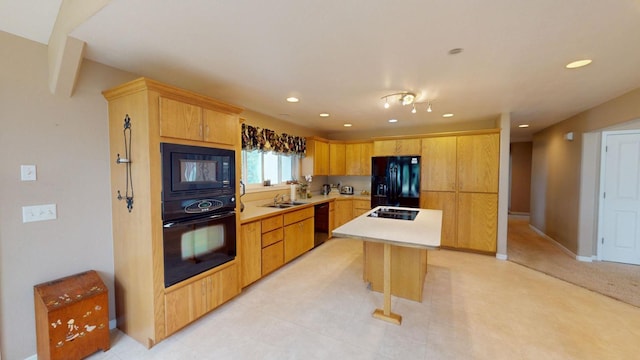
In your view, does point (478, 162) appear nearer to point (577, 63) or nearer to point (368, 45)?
point (577, 63)

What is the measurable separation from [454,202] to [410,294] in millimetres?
2290

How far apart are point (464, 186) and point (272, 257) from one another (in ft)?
11.2

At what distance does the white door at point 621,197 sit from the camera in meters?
3.69

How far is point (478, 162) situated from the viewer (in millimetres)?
4133

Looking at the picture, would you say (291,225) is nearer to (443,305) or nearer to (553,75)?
(443,305)

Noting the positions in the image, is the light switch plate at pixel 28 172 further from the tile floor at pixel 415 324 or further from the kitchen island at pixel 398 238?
the kitchen island at pixel 398 238

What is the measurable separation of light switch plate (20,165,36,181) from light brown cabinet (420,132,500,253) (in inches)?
190

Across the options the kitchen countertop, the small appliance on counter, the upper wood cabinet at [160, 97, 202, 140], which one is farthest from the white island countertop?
the small appliance on counter

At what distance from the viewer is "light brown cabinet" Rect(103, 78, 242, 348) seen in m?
1.87

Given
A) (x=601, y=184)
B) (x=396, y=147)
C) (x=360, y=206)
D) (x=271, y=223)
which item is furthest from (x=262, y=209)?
(x=601, y=184)

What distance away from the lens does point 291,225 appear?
143 inches

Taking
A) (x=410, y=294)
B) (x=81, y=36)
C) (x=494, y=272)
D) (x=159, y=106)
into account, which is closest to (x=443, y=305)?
(x=410, y=294)

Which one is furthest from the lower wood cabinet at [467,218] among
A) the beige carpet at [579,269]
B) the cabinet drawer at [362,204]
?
the cabinet drawer at [362,204]

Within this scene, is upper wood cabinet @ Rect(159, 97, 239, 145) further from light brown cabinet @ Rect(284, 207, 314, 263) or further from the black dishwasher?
the black dishwasher
